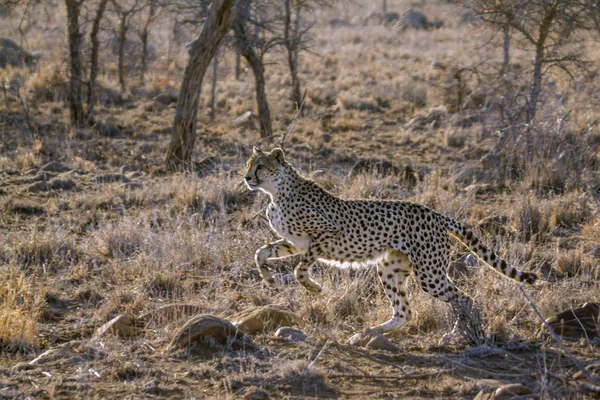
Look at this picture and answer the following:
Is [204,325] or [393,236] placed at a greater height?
[393,236]

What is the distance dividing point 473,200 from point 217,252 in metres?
3.49

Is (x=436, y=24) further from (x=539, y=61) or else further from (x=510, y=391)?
(x=510, y=391)

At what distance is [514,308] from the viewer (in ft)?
20.0

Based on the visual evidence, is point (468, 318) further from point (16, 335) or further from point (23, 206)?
point (23, 206)

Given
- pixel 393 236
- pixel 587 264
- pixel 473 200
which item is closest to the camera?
pixel 393 236

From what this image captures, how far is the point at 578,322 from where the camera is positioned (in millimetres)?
5695

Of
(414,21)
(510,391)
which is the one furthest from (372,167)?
(414,21)

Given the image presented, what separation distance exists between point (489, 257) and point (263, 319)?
1658 mm

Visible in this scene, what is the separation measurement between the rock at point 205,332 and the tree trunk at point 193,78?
5952mm

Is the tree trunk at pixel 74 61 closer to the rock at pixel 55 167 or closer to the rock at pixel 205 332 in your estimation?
the rock at pixel 55 167

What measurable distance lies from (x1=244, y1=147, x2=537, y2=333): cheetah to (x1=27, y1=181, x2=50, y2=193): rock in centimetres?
507

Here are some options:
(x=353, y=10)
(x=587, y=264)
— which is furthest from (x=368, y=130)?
(x=353, y=10)

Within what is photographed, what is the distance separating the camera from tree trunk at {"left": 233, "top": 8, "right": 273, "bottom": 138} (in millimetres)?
13883

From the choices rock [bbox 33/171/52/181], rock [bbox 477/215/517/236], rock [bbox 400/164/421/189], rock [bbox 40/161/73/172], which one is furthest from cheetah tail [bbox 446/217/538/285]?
rock [bbox 40/161/73/172]
